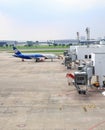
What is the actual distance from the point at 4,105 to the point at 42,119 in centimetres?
834

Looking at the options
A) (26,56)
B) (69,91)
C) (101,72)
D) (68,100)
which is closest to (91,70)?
(101,72)

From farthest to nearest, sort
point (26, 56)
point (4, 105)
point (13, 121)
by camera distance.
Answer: point (26, 56)
point (4, 105)
point (13, 121)

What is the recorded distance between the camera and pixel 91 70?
164 feet

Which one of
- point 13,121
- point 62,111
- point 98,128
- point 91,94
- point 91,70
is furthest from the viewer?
point 91,70

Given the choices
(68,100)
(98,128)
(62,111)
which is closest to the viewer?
Answer: (98,128)

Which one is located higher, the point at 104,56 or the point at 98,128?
the point at 104,56

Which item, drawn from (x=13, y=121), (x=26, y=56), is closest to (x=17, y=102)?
(x=13, y=121)

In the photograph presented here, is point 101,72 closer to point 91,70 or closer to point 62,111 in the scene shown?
point 91,70

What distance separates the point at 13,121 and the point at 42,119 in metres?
2.85

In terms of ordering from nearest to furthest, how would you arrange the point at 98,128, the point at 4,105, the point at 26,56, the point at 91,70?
1. the point at 98,128
2. the point at 4,105
3. the point at 91,70
4. the point at 26,56

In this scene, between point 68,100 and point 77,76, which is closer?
point 68,100

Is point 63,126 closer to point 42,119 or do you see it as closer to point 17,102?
point 42,119

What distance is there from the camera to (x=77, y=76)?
47750mm

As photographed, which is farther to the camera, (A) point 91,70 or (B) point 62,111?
(A) point 91,70
